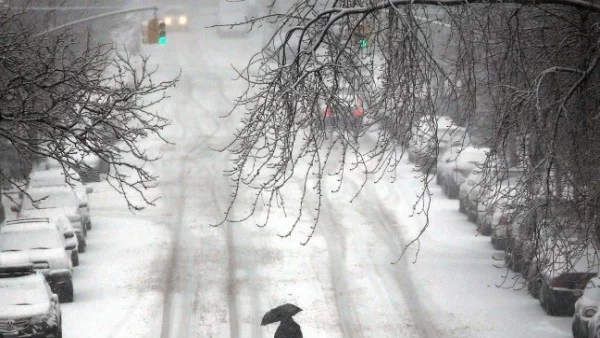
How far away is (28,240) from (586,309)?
12261 mm

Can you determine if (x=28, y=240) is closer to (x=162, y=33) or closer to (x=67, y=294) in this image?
(x=67, y=294)

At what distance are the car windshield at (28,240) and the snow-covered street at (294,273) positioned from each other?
114cm

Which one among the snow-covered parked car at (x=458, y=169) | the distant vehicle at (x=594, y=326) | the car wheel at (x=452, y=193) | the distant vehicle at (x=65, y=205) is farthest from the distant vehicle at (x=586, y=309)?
the car wheel at (x=452, y=193)

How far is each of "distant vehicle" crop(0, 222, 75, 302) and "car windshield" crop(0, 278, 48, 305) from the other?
2.25 meters

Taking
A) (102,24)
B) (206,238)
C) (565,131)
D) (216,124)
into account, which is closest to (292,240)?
(206,238)

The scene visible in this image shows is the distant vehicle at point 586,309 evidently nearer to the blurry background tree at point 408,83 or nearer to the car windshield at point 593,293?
the car windshield at point 593,293

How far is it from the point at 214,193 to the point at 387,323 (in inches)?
546

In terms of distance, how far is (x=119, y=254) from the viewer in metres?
26.1

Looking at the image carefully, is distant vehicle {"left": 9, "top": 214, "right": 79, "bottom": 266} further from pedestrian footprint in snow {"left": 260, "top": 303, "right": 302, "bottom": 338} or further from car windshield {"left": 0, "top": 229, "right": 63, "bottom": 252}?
pedestrian footprint in snow {"left": 260, "top": 303, "right": 302, "bottom": 338}

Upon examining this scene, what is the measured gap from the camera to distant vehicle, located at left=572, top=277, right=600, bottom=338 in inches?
731

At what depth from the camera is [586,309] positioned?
1864 cm

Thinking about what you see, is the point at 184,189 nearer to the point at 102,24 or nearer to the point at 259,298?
the point at 259,298

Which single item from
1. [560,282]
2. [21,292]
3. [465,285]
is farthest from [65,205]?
[560,282]

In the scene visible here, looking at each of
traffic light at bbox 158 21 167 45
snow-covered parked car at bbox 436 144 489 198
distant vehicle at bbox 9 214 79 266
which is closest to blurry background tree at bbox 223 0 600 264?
distant vehicle at bbox 9 214 79 266
